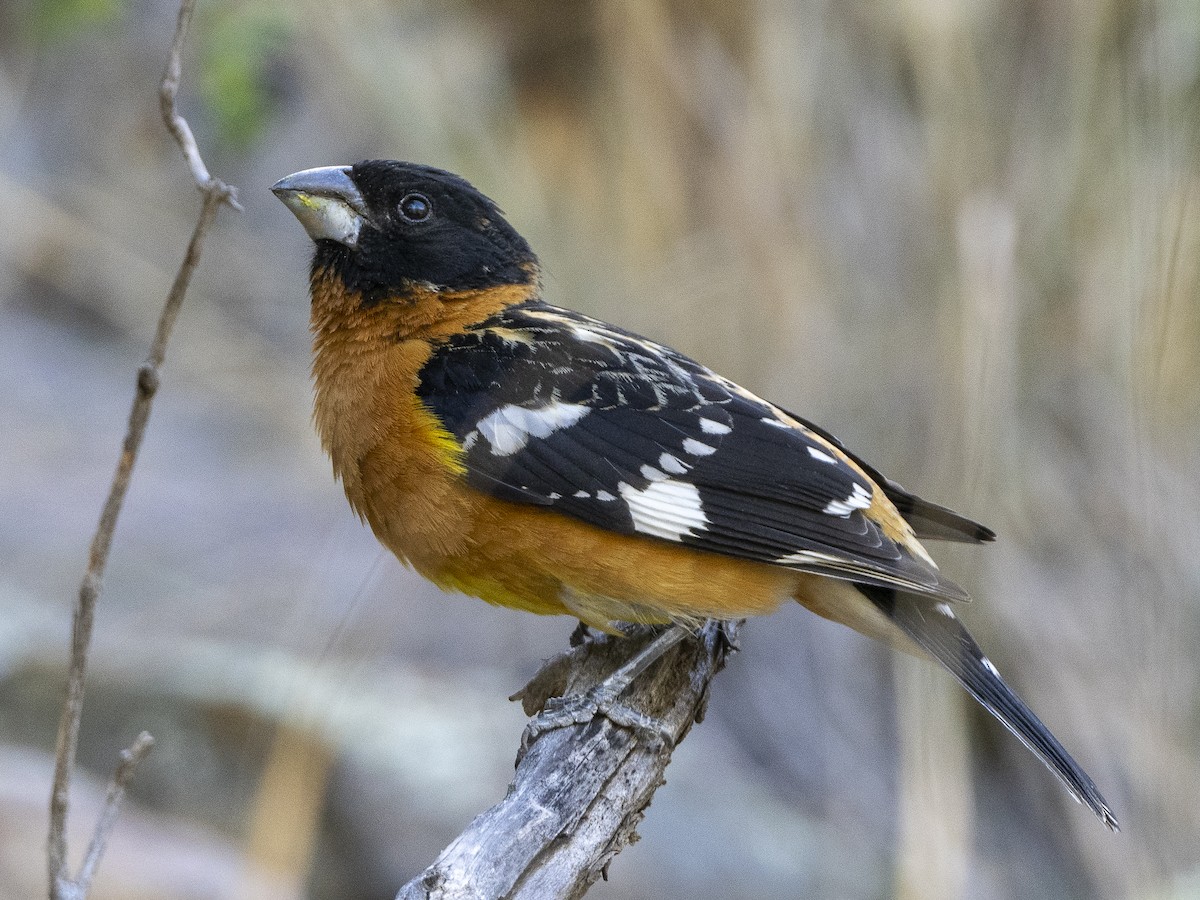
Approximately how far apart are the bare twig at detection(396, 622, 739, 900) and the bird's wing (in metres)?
0.44

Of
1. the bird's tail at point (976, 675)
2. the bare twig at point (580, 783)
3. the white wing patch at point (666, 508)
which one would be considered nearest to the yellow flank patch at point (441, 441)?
the white wing patch at point (666, 508)

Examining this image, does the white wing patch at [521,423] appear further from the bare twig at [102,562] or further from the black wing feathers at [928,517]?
the bare twig at [102,562]

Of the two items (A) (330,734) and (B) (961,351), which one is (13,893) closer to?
(A) (330,734)

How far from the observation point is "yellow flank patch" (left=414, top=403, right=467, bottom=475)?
10.4ft

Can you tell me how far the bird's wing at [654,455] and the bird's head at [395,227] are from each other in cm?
24

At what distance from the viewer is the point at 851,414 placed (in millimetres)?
5848

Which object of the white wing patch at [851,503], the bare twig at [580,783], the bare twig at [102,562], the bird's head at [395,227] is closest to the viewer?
the bare twig at [102,562]

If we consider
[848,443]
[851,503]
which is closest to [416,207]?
[851,503]

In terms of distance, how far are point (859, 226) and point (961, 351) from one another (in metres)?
1.44

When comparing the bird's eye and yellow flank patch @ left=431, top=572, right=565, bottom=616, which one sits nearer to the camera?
yellow flank patch @ left=431, top=572, right=565, bottom=616

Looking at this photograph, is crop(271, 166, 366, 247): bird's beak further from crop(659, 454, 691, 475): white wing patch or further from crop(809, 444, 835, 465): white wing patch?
crop(809, 444, 835, 465): white wing patch

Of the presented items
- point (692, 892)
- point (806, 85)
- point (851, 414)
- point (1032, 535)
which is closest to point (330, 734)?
point (692, 892)

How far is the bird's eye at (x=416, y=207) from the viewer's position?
3650 mm

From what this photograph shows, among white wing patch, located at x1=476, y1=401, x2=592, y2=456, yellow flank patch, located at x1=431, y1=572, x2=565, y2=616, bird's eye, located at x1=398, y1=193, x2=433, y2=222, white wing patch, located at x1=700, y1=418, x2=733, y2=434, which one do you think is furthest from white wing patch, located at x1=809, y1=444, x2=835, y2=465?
bird's eye, located at x1=398, y1=193, x2=433, y2=222
